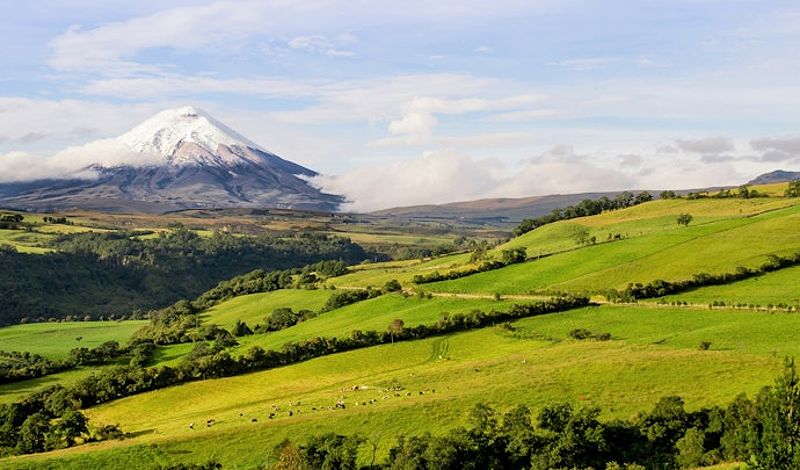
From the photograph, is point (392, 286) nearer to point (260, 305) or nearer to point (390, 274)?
point (390, 274)

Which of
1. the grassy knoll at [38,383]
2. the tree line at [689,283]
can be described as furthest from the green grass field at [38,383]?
the tree line at [689,283]

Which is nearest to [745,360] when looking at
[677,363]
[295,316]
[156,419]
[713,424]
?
[677,363]

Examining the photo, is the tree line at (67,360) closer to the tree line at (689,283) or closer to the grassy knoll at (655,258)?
the grassy knoll at (655,258)

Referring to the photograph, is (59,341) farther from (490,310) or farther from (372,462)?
(372,462)

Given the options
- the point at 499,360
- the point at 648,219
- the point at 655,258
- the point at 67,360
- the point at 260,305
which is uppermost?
the point at 648,219

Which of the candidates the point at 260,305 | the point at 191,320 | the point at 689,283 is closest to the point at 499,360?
the point at 689,283

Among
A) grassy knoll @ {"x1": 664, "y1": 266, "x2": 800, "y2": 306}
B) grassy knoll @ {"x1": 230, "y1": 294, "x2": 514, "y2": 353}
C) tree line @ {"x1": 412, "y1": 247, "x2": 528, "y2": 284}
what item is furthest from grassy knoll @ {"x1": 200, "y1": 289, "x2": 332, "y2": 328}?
grassy knoll @ {"x1": 664, "y1": 266, "x2": 800, "y2": 306}
